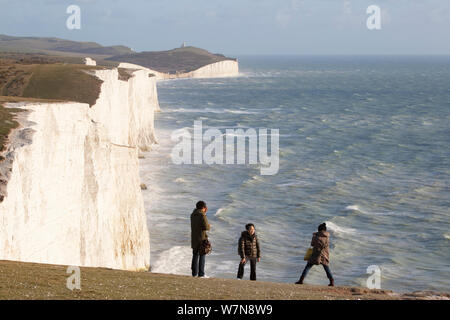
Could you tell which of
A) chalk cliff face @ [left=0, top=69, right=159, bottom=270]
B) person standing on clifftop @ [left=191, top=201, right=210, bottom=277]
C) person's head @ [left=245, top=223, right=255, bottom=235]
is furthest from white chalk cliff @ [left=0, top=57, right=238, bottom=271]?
person's head @ [left=245, top=223, right=255, bottom=235]

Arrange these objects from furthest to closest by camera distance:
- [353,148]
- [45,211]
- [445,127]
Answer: [445,127] → [353,148] → [45,211]

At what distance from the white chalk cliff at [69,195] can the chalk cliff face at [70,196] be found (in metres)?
0.03

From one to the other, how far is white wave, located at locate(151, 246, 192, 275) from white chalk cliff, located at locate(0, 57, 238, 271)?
67cm

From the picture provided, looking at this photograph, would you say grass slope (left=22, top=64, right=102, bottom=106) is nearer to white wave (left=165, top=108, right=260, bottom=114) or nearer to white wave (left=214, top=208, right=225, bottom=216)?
white wave (left=214, top=208, right=225, bottom=216)

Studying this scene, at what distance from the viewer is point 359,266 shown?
2905cm

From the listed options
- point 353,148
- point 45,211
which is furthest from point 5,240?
point 353,148

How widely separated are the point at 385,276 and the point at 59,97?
2362cm

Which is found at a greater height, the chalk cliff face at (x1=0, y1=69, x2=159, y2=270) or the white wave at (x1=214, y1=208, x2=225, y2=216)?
the chalk cliff face at (x1=0, y1=69, x2=159, y2=270)

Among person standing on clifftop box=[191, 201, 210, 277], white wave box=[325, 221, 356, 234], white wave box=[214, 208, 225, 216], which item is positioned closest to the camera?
person standing on clifftop box=[191, 201, 210, 277]

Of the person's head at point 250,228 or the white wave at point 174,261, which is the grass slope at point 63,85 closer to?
the white wave at point 174,261

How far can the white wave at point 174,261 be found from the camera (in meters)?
27.9

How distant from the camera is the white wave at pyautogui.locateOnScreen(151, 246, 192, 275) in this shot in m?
Result: 27.9

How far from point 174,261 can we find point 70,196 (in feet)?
28.4
